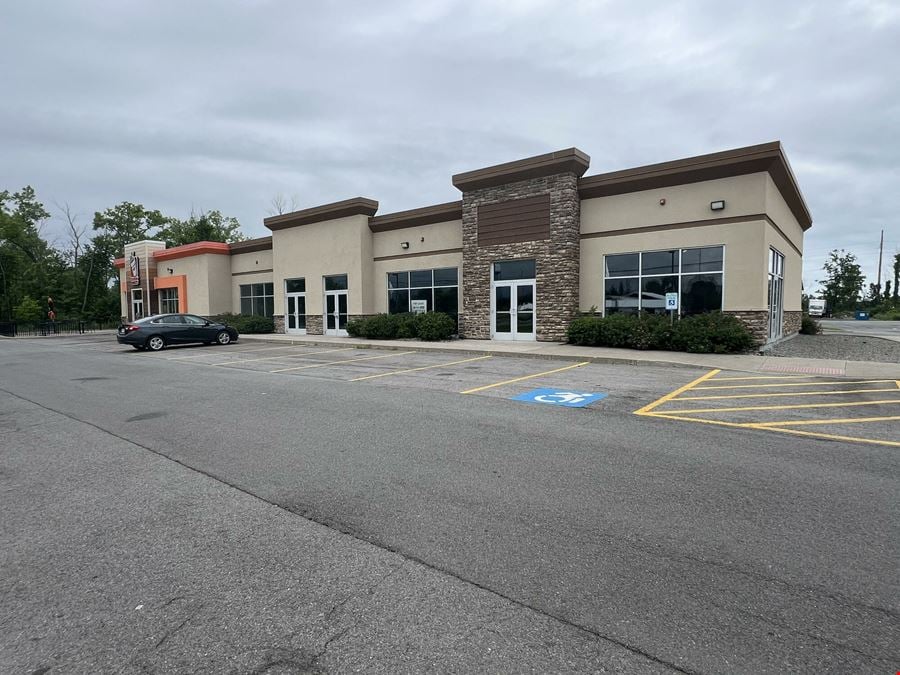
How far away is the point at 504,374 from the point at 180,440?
731 centimetres

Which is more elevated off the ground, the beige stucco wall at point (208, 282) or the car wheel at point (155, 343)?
the beige stucco wall at point (208, 282)

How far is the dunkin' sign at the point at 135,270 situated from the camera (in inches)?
1449

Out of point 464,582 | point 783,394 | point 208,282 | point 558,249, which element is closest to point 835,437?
point 783,394

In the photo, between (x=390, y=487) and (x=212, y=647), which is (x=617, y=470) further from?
(x=212, y=647)

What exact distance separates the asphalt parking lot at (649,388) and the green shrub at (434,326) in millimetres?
4798

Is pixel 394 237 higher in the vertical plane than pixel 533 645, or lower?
higher

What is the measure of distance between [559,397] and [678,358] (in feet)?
21.6

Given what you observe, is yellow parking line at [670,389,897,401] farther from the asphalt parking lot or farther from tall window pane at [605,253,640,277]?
tall window pane at [605,253,640,277]

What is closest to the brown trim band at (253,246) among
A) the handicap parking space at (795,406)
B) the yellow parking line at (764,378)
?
the yellow parking line at (764,378)

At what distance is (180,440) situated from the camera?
6422mm

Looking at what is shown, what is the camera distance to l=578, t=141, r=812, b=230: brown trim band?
1526 centimetres

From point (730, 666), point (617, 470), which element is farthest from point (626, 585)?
point (617, 470)

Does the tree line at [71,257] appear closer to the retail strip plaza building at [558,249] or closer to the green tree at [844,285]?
the retail strip plaza building at [558,249]

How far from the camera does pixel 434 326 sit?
840 inches
